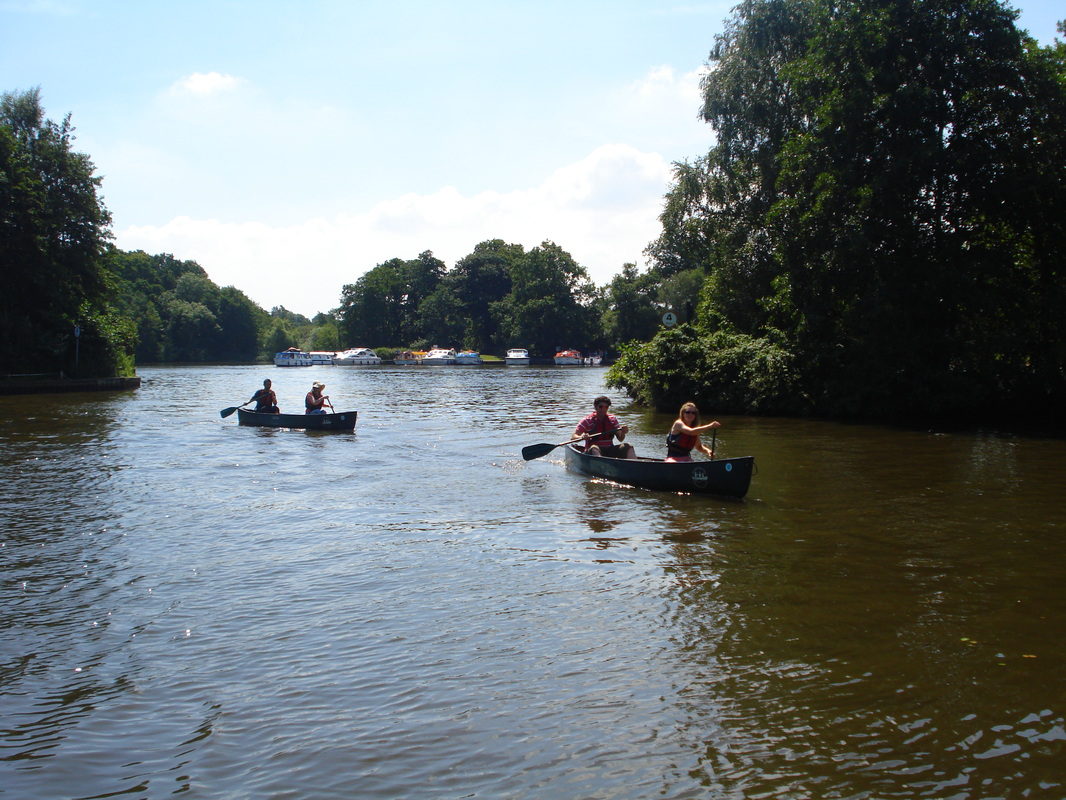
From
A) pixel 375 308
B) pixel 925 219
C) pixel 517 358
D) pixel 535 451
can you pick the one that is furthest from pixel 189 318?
pixel 535 451

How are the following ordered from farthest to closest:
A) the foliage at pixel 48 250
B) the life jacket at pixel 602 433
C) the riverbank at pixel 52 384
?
the foliage at pixel 48 250 → the riverbank at pixel 52 384 → the life jacket at pixel 602 433

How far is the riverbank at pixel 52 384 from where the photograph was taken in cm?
4184

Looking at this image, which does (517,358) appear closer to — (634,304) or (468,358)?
(468,358)

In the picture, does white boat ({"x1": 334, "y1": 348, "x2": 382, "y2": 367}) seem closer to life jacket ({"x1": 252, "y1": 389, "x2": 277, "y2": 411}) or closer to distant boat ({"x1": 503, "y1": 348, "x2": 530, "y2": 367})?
distant boat ({"x1": 503, "y1": 348, "x2": 530, "y2": 367})

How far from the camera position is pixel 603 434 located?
16.8m

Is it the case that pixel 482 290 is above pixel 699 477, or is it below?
above

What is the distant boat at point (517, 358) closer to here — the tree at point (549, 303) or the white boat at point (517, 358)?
the white boat at point (517, 358)

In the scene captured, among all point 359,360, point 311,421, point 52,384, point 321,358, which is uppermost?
point 321,358

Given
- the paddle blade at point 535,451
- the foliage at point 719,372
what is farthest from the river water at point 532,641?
the foliage at point 719,372

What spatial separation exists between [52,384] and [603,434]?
36.7 metres

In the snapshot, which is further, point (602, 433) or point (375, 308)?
point (375, 308)

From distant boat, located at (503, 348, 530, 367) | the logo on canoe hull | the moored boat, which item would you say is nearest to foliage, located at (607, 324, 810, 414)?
the logo on canoe hull

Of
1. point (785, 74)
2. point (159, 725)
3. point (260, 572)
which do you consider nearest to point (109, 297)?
point (785, 74)

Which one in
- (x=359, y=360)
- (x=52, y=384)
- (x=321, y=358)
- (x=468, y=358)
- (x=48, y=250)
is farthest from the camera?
(x=321, y=358)
